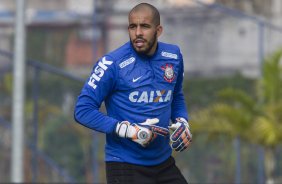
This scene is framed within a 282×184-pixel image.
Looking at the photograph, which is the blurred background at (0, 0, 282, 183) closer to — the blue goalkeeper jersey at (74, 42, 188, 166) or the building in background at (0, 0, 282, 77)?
the building in background at (0, 0, 282, 77)

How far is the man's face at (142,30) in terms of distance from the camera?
6816mm

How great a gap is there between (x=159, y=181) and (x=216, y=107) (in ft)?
33.1

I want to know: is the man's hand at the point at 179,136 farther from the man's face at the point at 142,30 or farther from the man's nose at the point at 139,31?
the man's nose at the point at 139,31

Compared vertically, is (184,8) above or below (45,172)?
above

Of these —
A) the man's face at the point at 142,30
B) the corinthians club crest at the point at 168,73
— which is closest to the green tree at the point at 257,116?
the corinthians club crest at the point at 168,73

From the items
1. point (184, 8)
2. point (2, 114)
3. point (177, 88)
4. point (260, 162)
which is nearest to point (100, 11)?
point (184, 8)

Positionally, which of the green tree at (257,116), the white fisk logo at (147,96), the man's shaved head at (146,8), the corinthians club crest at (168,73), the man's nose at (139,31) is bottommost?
the green tree at (257,116)

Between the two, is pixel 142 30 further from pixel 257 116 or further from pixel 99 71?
pixel 257 116

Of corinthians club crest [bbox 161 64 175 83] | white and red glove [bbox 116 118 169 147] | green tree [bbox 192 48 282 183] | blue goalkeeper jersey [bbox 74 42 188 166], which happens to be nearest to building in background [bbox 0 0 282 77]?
green tree [bbox 192 48 282 183]

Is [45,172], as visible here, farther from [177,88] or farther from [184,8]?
[177,88]

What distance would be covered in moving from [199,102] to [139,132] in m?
11.6

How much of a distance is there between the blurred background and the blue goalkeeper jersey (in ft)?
27.1

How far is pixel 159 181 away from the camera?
6938 mm

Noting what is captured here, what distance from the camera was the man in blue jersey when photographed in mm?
6812
